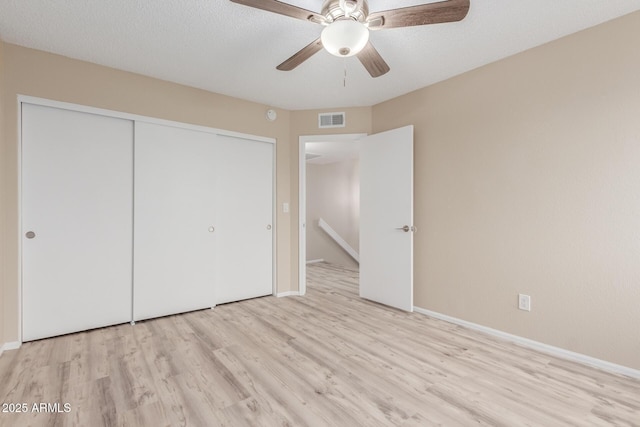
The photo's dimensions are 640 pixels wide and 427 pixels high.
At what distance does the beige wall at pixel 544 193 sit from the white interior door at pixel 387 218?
21 centimetres

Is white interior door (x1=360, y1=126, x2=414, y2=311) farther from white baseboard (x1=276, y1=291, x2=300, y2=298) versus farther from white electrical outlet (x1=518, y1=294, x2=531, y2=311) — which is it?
white electrical outlet (x1=518, y1=294, x2=531, y2=311)

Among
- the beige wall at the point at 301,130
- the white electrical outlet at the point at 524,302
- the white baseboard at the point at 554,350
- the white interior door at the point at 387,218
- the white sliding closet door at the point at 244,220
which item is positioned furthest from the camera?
the beige wall at the point at 301,130

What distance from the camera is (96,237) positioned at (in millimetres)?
2617

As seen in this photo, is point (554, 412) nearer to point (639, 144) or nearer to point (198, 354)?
point (639, 144)

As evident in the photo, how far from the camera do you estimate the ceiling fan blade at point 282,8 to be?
4.93 ft

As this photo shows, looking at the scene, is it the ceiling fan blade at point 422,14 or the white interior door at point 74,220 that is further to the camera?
the white interior door at point 74,220

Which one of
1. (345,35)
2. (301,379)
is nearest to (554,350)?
(301,379)

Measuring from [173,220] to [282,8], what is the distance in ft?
7.42

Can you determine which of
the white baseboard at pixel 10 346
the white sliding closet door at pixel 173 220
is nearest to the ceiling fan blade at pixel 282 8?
the white sliding closet door at pixel 173 220

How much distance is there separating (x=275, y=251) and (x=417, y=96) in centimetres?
243

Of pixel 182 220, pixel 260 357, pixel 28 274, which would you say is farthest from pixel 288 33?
pixel 28 274

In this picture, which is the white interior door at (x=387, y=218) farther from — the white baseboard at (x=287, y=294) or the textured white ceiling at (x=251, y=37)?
the white baseboard at (x=287, y=294)

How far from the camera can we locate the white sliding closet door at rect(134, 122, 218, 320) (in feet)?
9.30

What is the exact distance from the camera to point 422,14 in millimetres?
1562
